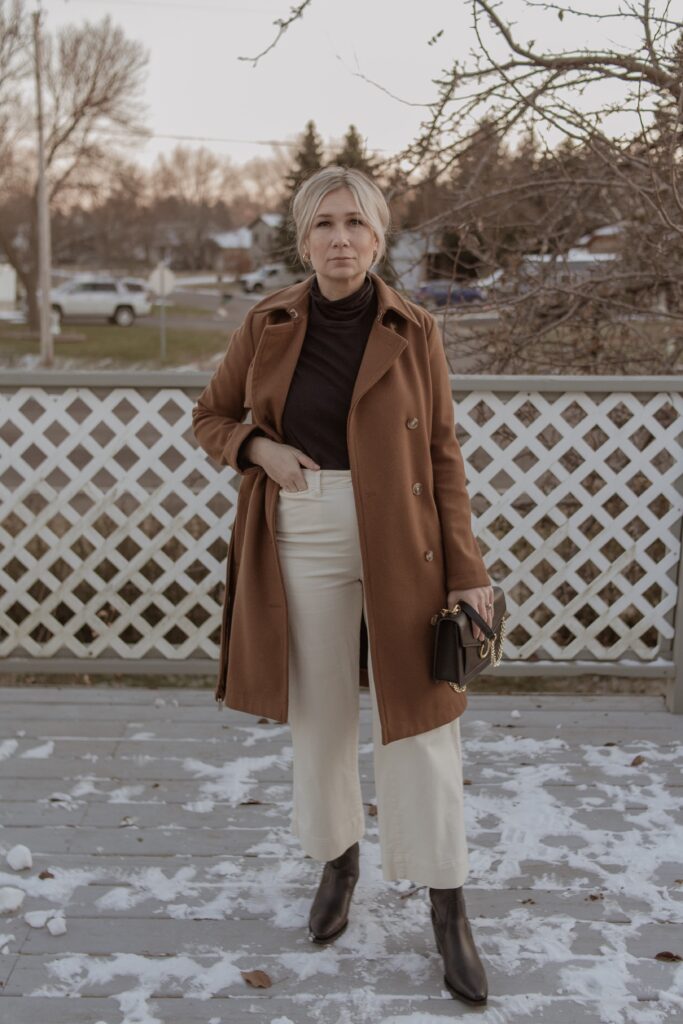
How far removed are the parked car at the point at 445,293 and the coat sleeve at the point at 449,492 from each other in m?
2.26

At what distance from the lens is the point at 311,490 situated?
2.16 meters

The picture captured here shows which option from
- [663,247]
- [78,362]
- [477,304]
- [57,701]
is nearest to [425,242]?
[477,304]

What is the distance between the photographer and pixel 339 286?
7.01 feet

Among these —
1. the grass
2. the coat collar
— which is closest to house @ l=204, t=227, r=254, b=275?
the grass

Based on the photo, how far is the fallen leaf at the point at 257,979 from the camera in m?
2.21

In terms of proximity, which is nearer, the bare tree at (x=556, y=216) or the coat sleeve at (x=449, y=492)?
the coat sleeve at (x=449, y=492)

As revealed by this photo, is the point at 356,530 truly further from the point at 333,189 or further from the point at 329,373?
the point at 333,189

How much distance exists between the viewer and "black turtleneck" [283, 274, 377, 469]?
7.03ft

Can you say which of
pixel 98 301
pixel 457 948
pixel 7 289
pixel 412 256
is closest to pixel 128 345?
pixel 98 301

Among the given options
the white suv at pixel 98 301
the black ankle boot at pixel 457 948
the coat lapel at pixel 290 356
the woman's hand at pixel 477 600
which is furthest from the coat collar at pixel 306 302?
the white suv at pixel 98 301

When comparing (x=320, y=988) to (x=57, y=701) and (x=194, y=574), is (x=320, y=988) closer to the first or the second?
(x=57, y=701)

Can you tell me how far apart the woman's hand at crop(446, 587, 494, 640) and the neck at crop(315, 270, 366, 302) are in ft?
2.17

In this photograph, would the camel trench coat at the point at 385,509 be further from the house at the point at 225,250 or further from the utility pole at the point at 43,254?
the house at the point at 225,250

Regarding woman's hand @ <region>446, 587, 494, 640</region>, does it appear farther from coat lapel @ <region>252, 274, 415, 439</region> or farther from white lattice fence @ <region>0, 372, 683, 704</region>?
white lattice fence @ <region>0, 372, 683, 704</region>
